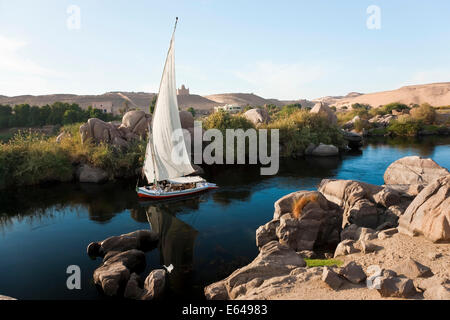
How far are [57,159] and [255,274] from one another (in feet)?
80.7

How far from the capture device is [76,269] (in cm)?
1234

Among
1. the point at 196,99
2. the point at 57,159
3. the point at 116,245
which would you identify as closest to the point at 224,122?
the point at 57,159

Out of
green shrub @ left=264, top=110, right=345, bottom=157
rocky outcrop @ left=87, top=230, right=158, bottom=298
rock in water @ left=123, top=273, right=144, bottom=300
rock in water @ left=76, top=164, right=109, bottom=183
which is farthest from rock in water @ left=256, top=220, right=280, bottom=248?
green shrub @ left=264, top=110, right=345, bottom=157

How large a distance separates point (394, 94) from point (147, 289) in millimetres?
168873

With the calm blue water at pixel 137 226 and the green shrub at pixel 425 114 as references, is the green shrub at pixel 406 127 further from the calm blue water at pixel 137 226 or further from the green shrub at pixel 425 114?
the calm blue water at pixel 137 226

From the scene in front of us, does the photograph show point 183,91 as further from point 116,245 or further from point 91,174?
point 116,245

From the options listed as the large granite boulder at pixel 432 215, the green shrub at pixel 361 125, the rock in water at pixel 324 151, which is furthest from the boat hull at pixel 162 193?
the green shrub at pixel 361 125

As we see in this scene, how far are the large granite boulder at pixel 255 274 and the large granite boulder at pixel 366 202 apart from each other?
533 centimetres

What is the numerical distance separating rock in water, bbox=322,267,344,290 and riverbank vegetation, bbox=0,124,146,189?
23.6 m

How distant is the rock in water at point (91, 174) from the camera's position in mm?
27266

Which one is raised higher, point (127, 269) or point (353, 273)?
point (353, 273)

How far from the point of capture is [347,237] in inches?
511
